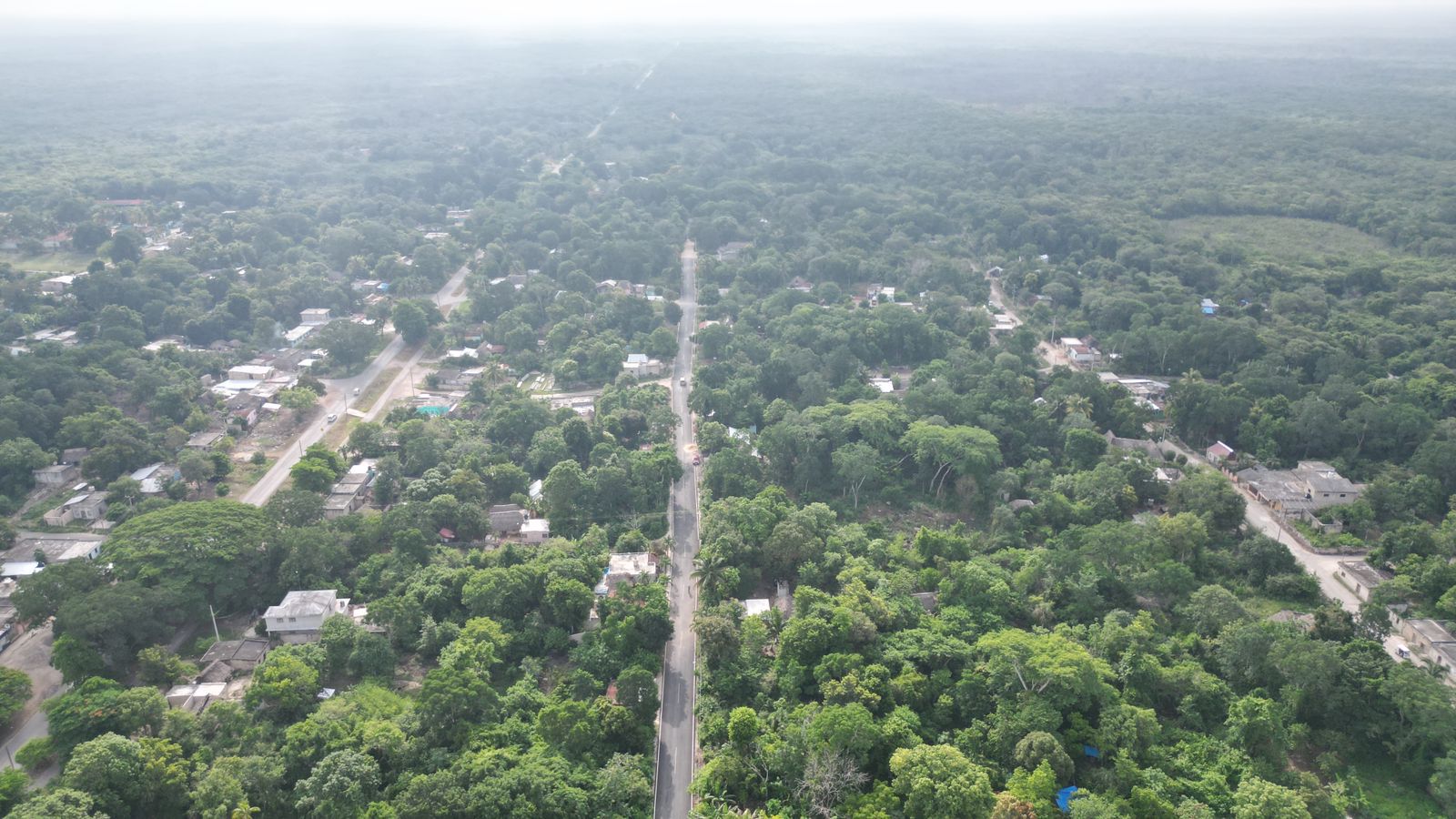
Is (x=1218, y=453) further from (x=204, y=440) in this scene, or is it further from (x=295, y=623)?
(x=204, y=440)

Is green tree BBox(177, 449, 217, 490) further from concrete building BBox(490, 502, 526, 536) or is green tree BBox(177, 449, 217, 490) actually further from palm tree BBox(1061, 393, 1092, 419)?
palm tree BBox(1061, 393, 1092, 419)

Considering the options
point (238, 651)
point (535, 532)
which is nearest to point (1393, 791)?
point (535, 532)

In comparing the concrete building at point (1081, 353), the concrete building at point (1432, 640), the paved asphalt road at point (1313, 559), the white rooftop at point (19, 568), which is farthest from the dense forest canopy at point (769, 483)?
the white rooftop at point (19, 568)

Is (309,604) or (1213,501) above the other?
(1213,501)

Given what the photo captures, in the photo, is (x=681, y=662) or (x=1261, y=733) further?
(x=681, y=662)

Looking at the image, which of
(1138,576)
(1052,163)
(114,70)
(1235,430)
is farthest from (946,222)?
(114,70)

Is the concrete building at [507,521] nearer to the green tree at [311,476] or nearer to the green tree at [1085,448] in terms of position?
the green tree at [311,476]

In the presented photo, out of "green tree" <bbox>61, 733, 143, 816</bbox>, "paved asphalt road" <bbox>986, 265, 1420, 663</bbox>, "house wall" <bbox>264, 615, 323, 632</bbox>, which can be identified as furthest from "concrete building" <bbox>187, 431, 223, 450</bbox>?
"paved asphalt road" <bbox>986, 265, 1420, 663</bbox>
